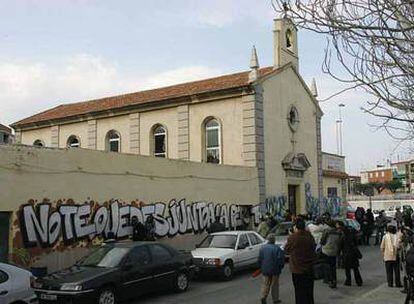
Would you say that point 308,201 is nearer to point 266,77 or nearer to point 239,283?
point 266,77

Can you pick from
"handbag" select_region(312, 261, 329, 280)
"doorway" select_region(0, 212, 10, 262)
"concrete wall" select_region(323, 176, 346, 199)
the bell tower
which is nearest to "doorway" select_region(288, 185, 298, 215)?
"concrete wall" select_region(323, 176, 346, 199)

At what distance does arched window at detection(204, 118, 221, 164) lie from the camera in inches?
1150

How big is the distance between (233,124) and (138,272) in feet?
52.4

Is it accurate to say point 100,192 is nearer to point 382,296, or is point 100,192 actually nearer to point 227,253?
point 227,253

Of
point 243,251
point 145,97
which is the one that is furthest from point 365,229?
point 145,97

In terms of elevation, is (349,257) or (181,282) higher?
(349,257)

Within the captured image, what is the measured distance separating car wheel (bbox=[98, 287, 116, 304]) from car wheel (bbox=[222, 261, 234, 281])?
4740mm

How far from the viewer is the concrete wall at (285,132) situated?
2931cm

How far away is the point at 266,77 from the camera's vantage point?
95.5ft

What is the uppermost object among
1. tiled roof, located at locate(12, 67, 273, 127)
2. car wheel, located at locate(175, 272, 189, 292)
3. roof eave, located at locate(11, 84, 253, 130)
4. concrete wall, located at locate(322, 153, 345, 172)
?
tiled roof, located at locate(12, 67, 273, 127)

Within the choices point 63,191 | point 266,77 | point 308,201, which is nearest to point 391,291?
point 63,191

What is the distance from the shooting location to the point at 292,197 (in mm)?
32031

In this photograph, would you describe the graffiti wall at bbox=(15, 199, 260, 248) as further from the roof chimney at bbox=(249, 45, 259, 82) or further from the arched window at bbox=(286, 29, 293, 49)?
the arched window at bbox=(286, 29, 293, 49)

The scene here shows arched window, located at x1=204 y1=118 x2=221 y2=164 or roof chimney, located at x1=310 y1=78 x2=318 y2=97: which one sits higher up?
roof chimney, located at x1=310 y1=78 x2=318 y2=97
